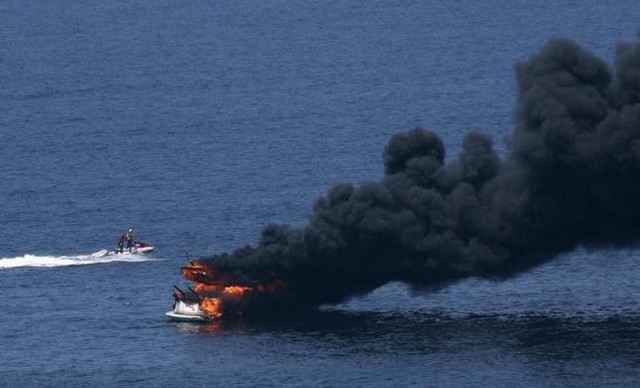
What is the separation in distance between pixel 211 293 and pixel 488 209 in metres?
25.1

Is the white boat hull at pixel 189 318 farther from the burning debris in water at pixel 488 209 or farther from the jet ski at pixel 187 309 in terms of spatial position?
the burning debris in water at pixel 488 209

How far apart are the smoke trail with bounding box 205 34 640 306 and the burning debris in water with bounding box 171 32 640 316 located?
0.28 ft

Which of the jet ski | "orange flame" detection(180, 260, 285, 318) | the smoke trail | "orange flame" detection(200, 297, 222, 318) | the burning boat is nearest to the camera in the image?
the smoke trail

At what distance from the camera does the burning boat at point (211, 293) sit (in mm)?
197875

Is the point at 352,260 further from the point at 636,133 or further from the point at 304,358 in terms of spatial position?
the point at 636,133

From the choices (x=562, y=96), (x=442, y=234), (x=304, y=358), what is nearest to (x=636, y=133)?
(x=562, y=96)

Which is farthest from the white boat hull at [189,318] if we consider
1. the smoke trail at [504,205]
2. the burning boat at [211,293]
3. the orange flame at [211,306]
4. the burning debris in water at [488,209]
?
the smoke trail at [504,205]

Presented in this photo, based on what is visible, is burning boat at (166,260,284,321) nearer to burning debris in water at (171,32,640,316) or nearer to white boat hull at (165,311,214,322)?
white boat hull at (165,311,214,322)

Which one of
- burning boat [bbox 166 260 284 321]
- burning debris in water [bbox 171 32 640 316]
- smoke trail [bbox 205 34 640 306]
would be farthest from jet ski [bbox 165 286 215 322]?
smoke trail [bbox 205 34 640 306]

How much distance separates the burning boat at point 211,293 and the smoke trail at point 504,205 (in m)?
0.82

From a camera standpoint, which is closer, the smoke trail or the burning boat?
the smoke trail

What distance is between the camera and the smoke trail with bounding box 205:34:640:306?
192m

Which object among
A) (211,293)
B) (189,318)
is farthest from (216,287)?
(189,318)

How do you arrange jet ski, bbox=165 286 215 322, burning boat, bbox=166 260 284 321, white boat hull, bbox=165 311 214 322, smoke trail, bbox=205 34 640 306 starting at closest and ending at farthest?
smoke trail, bbox=205 34 640 306, burning boat, bbox=166 260 284 321, white boat hull, bbox=165 311 214 322, jet ski, bbox=165 286 215 322
